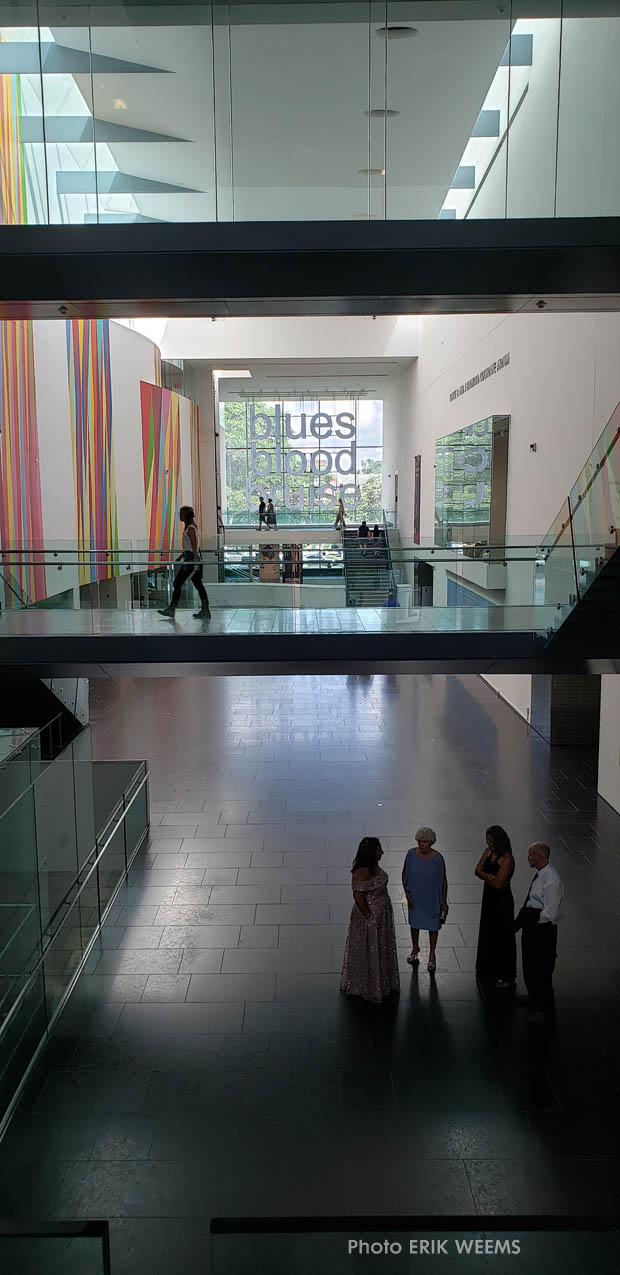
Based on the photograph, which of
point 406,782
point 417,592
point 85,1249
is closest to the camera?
point 85,1249

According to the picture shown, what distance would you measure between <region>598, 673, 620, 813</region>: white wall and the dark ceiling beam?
5151 millimetres

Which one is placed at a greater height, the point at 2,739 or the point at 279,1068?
the point at 2,739

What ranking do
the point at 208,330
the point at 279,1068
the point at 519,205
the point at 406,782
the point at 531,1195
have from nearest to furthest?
1. the point at 531,1195
2. the point at 279,1068
3. the point at 519,205
4. the point at 406,782
5. the point at 208,330

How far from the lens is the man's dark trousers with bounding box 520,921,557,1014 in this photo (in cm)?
726

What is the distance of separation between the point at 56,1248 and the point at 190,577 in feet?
24.0

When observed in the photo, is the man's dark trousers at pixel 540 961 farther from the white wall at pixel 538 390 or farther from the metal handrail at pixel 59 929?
the white wall at pixel 538 390

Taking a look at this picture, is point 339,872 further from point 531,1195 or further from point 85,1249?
point 85,1249

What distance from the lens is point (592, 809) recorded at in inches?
485

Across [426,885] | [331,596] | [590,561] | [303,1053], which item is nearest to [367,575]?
[331,596]

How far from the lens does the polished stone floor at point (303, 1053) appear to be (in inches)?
220

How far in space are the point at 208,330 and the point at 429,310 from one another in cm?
2055

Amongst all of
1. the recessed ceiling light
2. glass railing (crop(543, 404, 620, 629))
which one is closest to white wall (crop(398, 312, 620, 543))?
glass railing (crop(543, 404, 620, 629))

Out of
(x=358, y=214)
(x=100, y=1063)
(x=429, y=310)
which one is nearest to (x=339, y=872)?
(x=100, y=1063)

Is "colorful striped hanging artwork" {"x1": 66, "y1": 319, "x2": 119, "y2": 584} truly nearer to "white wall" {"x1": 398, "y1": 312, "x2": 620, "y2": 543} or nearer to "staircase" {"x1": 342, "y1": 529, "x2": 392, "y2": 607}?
"staircase" {"x1": 342, "y1": 529, "x2": 392, "y2": 607}
